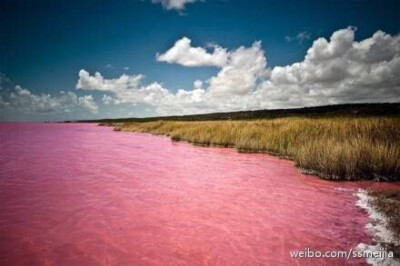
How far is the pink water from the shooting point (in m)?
3.36

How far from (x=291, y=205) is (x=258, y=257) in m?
2.16

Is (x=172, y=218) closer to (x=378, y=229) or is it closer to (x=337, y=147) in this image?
(x=378, y=229)

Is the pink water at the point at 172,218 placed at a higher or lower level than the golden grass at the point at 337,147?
lower

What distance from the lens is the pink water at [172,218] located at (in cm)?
336

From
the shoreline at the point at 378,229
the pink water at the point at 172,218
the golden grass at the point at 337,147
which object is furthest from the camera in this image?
the golden grass at the point at 337,147

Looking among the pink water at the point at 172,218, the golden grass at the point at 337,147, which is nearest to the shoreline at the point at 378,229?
the pink water at the point at 172,218

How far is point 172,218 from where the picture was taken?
453 centimetres

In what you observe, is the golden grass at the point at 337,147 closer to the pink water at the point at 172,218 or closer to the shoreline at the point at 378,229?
the pink water at the point at 172,218

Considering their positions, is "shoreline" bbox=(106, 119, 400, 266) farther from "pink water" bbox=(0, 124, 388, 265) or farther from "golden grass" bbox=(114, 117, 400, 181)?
"golden grass" bbox=(114, 117, 400, 181)

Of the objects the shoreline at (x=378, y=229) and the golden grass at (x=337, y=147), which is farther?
the golden grass at (x=337, y=147)

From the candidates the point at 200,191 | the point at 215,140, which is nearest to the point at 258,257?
the point at 200,191

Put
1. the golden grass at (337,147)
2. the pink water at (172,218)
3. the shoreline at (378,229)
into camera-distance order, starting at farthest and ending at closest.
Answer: the golden grass at (337,147) < the pink water at (172,218) < the shoreline at (378,229)

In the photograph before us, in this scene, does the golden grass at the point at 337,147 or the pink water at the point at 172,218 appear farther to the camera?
the golden grass at the point at 337,147

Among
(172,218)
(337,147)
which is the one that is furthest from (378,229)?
(337,147)
